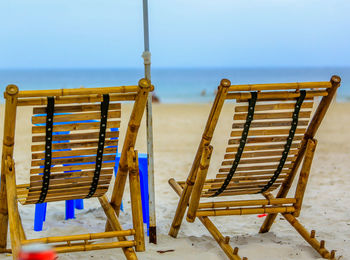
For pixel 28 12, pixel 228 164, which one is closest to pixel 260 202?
pixel 228 164

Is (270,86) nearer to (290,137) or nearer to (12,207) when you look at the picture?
(290,137)

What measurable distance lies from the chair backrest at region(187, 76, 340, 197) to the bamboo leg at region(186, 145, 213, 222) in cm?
6

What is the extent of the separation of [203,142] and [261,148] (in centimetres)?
36

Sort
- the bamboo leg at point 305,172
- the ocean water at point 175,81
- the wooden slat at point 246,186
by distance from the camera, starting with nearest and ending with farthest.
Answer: the bamboo leg at point 305,172 < the wooden slat at point 246,186 < the ocean water at point 175,81

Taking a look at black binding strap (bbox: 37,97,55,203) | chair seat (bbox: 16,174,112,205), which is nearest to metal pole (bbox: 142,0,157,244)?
chair seat (bbox: 16,174,112,205)

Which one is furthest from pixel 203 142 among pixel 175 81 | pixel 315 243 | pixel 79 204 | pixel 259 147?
pixel 175 81

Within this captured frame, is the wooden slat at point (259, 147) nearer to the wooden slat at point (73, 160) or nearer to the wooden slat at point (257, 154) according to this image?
the wooden slat at point (257, 154)

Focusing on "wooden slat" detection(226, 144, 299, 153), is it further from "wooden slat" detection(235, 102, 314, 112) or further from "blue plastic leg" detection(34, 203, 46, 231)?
"blue plastic leg" detection(34, 203, 46, 231)

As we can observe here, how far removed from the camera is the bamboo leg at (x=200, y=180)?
2850mm

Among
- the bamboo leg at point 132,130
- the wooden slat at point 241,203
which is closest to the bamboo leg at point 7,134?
the bamboo leg at point 132,130

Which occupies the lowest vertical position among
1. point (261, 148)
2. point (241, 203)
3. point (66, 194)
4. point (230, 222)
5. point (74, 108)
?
point (230, 222)

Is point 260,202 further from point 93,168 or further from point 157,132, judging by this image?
point 157,132

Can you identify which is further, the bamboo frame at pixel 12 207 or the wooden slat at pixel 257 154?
the wooden slat at pixel 257 154

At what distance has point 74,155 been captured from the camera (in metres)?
2.72
